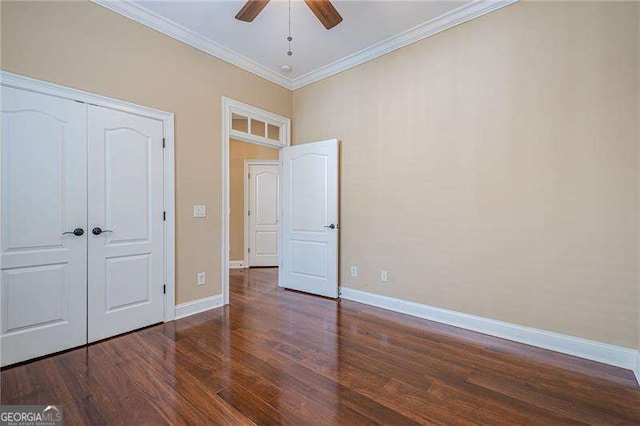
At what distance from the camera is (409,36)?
3207 mm

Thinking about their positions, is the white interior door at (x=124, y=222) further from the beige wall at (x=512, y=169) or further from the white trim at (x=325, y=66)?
the beige wall at (x=512, y=169)

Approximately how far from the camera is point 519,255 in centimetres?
260

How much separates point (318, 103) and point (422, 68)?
1.52m

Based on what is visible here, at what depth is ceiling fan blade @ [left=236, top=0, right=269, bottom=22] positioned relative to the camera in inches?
87.4

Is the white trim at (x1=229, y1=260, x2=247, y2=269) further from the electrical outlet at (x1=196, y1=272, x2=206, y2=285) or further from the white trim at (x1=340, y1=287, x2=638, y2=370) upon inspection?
the white trim at (x1=340, y1=287, x2=638, y2=370)

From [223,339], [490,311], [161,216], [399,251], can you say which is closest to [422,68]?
[399,251]

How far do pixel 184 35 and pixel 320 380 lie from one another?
3653 millimetres

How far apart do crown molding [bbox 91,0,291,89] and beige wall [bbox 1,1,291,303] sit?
6cm

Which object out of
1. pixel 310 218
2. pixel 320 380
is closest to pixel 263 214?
pixel 310 218

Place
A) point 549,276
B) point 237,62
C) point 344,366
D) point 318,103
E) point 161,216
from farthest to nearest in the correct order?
point 318,103 < point 237,62 < point 161,216 < point 549,276 < point 344,366

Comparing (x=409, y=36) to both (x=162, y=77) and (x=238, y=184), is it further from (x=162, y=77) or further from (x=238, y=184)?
(x=238, y=184)

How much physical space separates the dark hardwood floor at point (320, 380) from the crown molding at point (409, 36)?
10.3 feet

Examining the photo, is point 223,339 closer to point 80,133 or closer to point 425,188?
point 80,133

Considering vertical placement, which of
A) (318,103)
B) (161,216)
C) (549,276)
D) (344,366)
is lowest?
(344,366)
